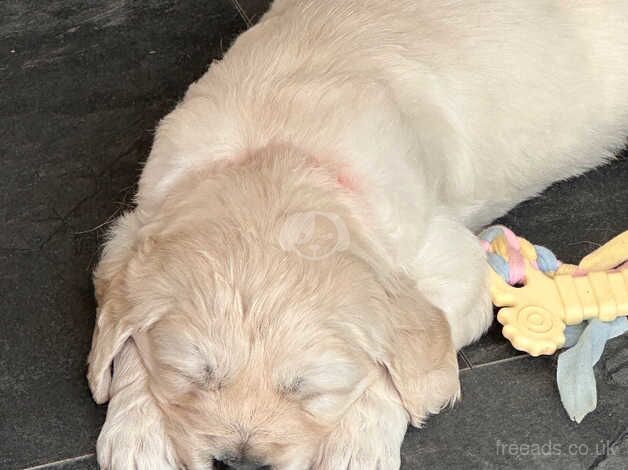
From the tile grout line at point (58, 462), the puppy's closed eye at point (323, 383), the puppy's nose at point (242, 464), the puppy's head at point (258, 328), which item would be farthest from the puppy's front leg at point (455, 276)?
the tile grout line at point (58, 462)

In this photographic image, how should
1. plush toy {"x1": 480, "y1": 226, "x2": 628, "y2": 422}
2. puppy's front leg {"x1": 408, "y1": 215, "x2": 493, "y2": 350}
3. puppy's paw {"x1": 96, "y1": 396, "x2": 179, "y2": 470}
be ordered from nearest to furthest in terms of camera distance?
puppy's paw {"x1": 96, "y1": 396, "x2": 179, "y2": 470} → puppy's front leg {"x1": 408, "y1": 215, "x2": 493, "y2": 350} → plush toy {"x1": 480, "y1": 226, "x2": 628, "y2": 422}

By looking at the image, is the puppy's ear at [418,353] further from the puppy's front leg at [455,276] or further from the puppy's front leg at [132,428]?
the puppy's front leg at [132,428]

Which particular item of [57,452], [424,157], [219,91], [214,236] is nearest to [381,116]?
[424,157]

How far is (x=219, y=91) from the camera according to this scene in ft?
8.60

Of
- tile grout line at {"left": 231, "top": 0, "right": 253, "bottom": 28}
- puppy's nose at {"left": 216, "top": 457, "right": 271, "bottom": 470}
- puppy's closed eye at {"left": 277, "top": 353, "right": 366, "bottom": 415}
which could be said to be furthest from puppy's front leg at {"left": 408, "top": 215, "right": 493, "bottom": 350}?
tile grout line at {"left": 231, "top": 0, "right": 253, "bottom": 28}

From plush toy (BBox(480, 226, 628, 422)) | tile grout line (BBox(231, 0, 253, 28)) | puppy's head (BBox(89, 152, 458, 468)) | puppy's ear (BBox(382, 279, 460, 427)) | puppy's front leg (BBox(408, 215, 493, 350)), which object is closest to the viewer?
puppy's head (BBox(89, 152, 458, 468))

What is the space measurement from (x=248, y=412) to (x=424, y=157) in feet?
2.89

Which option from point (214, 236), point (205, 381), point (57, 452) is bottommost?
point (57, 452)

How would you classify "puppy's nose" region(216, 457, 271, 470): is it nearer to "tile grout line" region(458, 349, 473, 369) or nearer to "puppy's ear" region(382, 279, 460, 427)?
"puppy's ear" region(382, 279, 460, 427)

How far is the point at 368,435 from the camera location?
246cm

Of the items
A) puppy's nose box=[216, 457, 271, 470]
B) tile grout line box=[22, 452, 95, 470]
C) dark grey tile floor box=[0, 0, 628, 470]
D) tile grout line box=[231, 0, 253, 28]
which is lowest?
tile grout line box=[22, 452, 95, 470]

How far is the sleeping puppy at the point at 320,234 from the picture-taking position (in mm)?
2188

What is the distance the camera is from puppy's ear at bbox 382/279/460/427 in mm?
2357

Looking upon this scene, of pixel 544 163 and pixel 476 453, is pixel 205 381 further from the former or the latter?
pixel 544 163
